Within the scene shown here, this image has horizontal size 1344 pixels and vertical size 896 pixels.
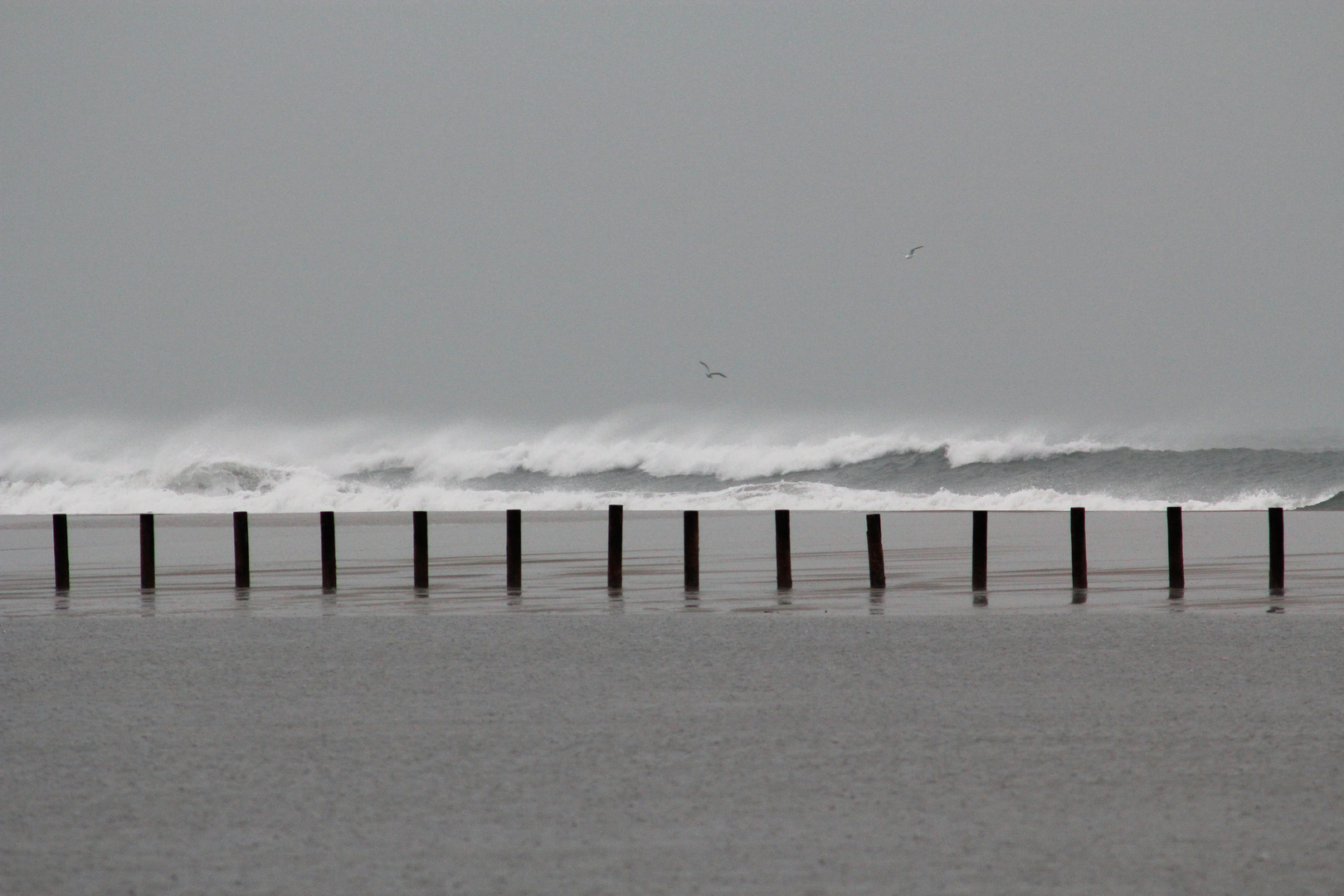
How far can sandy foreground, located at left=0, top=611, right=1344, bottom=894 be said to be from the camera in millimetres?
4801

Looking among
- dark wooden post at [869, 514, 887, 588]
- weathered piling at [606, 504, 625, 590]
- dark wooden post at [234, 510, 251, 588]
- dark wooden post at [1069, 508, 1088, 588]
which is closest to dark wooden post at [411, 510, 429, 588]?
dark wooden post at [234, 510, 251, 588]

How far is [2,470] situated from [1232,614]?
57.3 meters

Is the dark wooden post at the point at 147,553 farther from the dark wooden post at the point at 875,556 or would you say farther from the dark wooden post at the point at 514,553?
the dark wooden post at the point at 875,556

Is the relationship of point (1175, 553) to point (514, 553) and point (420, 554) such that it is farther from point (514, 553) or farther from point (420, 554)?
point (420, 554)

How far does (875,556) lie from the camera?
1566 centimetres

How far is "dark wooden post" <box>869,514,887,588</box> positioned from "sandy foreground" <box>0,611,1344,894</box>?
178 inches

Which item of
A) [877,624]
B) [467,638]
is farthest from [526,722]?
[877,624]

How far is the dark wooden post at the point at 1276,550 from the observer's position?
14867mm

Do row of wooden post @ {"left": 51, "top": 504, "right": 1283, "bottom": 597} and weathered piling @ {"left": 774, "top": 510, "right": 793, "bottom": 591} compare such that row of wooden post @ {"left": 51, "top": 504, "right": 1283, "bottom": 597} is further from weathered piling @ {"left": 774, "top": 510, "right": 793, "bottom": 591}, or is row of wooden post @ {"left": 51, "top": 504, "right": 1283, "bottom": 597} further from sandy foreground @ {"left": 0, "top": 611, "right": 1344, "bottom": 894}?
sandy foreground @ {"left": 0, "top": 611, "right": 1344, "bottom": 894}

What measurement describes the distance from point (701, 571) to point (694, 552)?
3.14 metres

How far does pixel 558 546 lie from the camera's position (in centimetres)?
2511

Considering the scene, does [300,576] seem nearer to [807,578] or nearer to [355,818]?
[807,578]

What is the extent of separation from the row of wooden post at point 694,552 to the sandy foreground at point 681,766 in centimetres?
416

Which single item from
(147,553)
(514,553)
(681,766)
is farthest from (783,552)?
(681,766)
